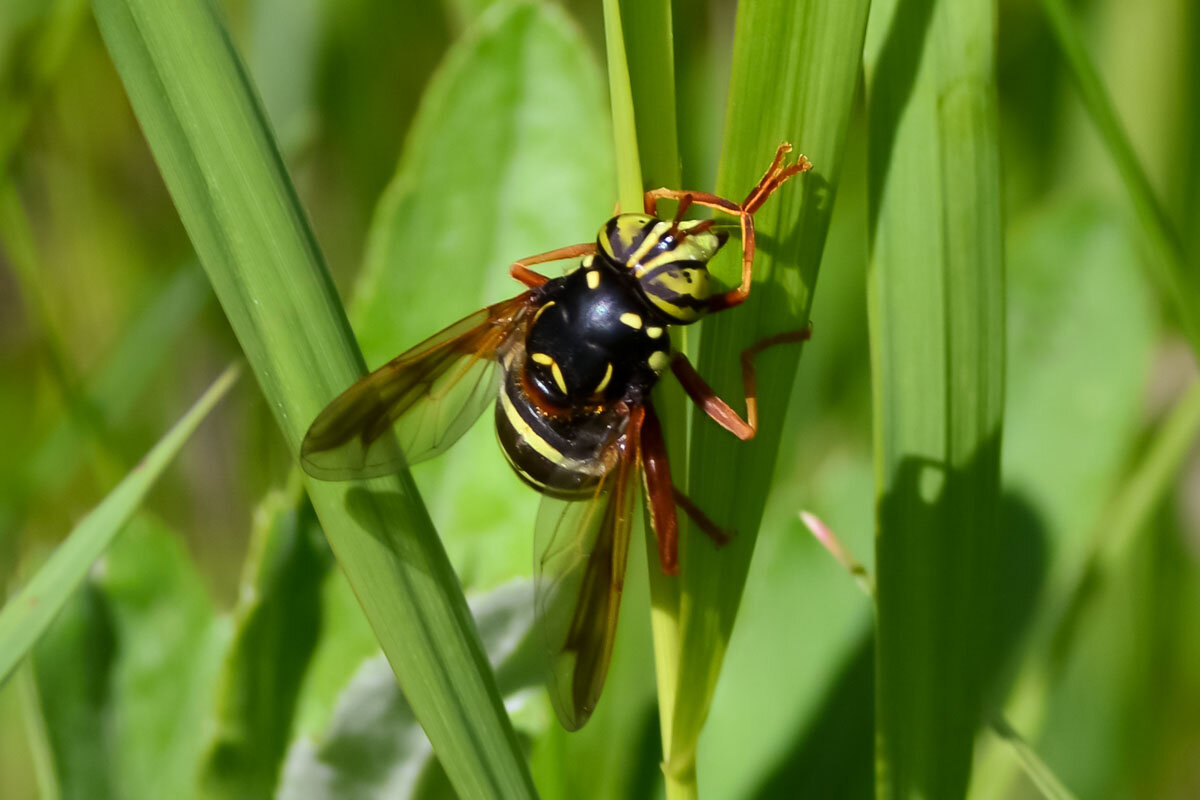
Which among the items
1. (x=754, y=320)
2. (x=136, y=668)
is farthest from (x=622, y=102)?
(x=136, y=668)

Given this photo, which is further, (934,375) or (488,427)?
(488,427)

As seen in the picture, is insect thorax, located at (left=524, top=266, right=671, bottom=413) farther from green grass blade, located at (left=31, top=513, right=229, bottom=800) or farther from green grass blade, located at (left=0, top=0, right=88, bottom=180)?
green grass blade, located at (left=0, top=0, right=88, bottom=180)

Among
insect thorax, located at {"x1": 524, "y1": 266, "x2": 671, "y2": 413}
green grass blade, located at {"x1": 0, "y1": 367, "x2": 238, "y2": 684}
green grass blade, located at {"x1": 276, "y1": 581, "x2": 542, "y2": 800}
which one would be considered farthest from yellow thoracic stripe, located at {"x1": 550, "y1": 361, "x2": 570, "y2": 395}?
green grass blade, located at {"x1": 0, "y1": 367, "x2": 238, "y2": 684}

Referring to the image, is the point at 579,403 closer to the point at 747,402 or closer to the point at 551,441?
the point at 551,441

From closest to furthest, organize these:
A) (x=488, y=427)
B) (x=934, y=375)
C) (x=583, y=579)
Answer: (x=934, y=375) → (x=583, y=579) → (x=488, y=427)

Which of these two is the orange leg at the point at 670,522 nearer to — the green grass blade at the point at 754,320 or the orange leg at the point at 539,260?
the green grass blade at the point at 754,320
